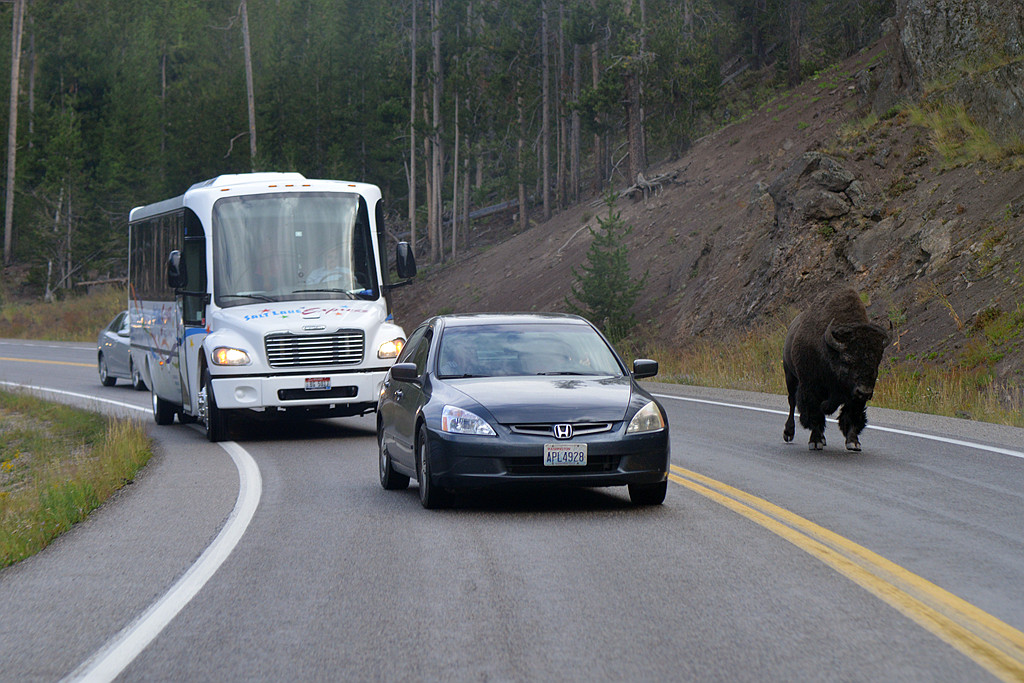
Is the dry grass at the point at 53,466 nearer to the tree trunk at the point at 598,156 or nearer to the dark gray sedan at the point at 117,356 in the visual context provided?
the dark gray sedan at the point at 117,356

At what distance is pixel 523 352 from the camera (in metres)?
10.8

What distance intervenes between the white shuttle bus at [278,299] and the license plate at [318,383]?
1 cm

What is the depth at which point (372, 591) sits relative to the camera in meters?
7.05

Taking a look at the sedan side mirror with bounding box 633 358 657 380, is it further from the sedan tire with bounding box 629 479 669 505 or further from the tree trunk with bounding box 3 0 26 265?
the tree trunk with bounding box 3 0 26 265

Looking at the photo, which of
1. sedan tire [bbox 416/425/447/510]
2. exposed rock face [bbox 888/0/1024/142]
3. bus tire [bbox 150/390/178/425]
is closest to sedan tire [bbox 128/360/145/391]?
bus tire [bbox 150/390/178/425]

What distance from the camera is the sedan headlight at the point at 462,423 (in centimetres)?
948

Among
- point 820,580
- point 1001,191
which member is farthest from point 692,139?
point 820,580

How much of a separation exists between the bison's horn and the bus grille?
6.69 meters

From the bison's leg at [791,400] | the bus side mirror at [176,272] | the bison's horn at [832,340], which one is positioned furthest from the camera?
the bus side mirror at [176,272]

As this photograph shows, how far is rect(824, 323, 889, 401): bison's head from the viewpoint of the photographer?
12602mm

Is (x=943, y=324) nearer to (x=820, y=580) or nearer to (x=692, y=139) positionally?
(x=820, y=580)

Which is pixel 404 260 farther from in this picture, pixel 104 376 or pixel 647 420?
pixel 104 376

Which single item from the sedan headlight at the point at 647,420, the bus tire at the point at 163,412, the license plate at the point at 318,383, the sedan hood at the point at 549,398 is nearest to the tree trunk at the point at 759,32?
the bus tire at the point at 163,412

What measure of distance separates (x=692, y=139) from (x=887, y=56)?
14.7m
